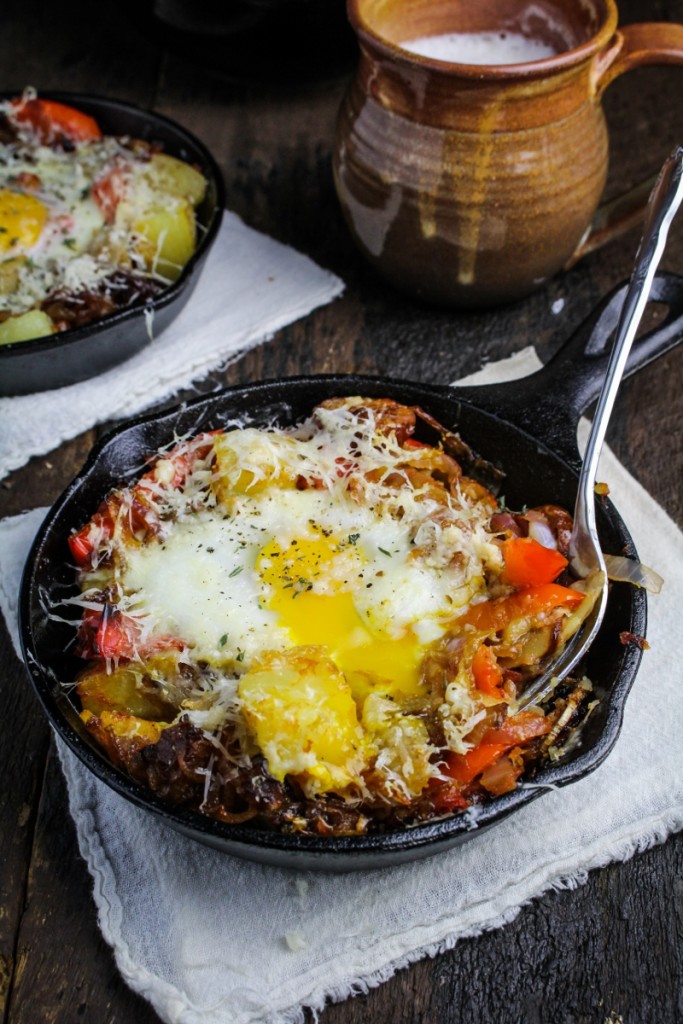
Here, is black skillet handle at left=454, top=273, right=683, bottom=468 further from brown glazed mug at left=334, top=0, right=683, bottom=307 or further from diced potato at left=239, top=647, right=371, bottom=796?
diced potato at left=239, top=647, right=371, bottom=796

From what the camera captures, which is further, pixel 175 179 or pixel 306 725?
pixel 175 179

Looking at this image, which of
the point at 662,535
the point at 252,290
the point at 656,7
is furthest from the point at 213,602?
the point at 656,7

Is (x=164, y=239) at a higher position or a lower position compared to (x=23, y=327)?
higher

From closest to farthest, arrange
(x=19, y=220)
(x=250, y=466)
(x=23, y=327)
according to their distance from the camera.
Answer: (x=250, y=466) < (x=23, y=327) < (x=19, y=220)

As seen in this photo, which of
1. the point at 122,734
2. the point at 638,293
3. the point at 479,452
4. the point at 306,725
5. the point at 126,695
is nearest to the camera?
the point at 306,725

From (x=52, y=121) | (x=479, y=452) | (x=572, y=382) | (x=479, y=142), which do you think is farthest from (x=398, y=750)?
(x=52, y=121)

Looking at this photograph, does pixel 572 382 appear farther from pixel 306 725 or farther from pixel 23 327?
pixel 23 327

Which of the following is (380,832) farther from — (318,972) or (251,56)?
(251,56)

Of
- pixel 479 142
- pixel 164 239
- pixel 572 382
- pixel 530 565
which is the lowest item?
pixel 164 239
